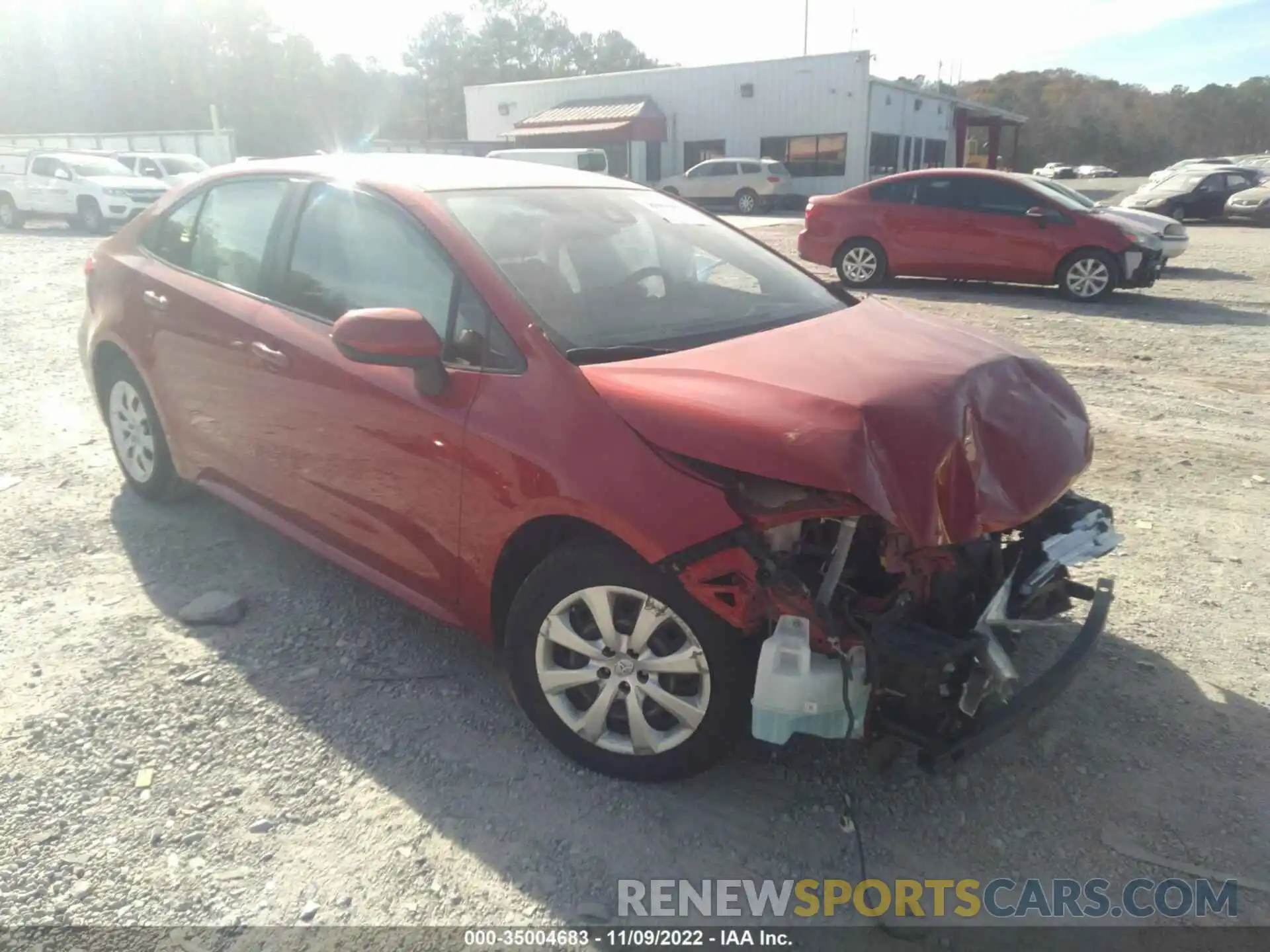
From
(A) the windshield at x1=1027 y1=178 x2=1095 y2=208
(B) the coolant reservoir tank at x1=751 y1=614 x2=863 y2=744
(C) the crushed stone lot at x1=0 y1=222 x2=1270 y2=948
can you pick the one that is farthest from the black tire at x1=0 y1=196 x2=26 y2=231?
(B) the coolant reservoir tank at x1=751 y1=614 x2=863 y2=744

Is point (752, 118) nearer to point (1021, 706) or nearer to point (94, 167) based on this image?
point (94, 167)

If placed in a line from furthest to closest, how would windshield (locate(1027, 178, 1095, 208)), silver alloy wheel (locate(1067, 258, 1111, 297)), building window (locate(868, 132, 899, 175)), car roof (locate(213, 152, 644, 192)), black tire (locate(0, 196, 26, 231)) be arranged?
building window (locate(868, 132, 899, 175)) < black tire (locate(0, 196, 26, 231)) < windshield (locate(1027, 178, 1095, 208)) < silver alloy wheel (locate(1067, 258, 1111, 297)) < car roof (locate(213, 152, 644, 192))

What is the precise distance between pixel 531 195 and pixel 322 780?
7.08 feet

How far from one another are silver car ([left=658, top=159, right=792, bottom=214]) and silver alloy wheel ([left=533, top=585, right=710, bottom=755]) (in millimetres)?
27955

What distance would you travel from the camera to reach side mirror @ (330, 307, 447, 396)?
9.03 feet

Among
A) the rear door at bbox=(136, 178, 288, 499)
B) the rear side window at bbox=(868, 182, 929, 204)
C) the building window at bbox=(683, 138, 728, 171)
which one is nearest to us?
the rear door at bbox=(136, 178, 288, 499)

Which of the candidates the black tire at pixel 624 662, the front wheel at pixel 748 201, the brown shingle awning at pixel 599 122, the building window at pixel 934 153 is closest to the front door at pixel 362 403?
the black tire at pixel 624 662

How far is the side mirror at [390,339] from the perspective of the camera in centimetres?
275

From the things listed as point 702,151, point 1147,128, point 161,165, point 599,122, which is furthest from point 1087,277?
point 1147,128

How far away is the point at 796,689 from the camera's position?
91.7 inches

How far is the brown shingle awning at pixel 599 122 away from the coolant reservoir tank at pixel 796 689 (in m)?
35.3

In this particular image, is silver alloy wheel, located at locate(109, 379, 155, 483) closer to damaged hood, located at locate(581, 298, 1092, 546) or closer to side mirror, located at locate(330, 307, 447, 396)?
side mirror, located at locate(330, 307, 447, 396)

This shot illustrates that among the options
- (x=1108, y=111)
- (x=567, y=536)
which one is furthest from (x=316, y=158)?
(x=1108, y=111)

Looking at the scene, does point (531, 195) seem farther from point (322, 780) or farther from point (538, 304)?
point (322, 780)
